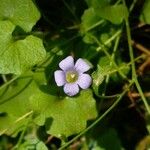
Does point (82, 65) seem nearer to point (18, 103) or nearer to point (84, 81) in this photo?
point (84, 81)

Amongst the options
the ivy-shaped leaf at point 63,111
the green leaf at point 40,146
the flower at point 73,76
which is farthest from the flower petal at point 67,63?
the green leaf at point 40,146

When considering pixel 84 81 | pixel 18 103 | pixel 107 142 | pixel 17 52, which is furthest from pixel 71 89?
pixel 107 142

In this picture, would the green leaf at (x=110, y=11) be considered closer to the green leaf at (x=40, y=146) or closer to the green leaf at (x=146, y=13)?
the green leaf at (x=146, y=13)

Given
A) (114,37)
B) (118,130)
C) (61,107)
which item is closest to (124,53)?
(114,37)

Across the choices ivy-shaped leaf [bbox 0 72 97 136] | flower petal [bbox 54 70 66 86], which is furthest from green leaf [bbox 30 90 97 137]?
flower petal [bbox 54 70 66 86]

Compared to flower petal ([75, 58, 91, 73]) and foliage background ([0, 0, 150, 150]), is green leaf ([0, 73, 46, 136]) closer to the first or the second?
foliage background ([0, 0, 150, 150])
